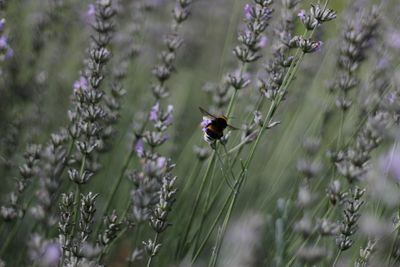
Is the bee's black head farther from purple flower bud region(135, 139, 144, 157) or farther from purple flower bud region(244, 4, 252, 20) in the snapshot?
purple flower bud region(244, 4, 252, 20)

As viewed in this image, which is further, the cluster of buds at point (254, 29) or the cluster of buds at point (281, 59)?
the cluster of buds at point (254, 29)

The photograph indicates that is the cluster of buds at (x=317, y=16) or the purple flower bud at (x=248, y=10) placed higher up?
the purple flower bud at (x=248, y=10)

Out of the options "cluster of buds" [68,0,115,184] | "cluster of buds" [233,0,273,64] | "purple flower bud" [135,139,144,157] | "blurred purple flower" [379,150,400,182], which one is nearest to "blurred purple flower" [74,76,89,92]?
"cluster of buds" [68,0,115,184]

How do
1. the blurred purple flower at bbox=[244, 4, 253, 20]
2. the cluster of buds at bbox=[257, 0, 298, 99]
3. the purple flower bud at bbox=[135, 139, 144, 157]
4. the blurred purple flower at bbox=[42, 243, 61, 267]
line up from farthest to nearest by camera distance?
the blurred purple flower at bbox=[244, 4, 253, 20]
the purple flower bud at bbox=[135, 139, 144, 157]
the cluster of buds at bbox=[257, 0, 298, 99]
the blurred purple flower at bbox=[42, 243, 61, 267]

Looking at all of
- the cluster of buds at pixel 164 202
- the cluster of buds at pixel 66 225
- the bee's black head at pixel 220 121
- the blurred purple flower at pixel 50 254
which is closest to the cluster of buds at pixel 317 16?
the bee's black head at pixel 220 121

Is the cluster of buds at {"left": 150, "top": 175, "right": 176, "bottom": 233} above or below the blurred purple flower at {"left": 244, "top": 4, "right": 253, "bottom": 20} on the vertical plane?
below

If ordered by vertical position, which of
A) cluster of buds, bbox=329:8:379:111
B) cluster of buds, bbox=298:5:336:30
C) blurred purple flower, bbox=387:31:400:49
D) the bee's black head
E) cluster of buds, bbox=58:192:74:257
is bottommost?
A: cluster of buds, bbox=58:192:74:257

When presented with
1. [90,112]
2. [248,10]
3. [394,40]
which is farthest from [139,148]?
[394,40]

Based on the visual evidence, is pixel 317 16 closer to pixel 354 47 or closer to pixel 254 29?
pixel 254 29

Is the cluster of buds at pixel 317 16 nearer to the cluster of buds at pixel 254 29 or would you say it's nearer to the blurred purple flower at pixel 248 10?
the cluster of buds at pixel 254 29

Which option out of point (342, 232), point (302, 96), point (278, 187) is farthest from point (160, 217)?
point (302, 96)

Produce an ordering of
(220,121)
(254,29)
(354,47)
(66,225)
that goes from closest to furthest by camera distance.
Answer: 1. (66,225)
2. (220,121)
3. (254,29)
4. (354,47)
